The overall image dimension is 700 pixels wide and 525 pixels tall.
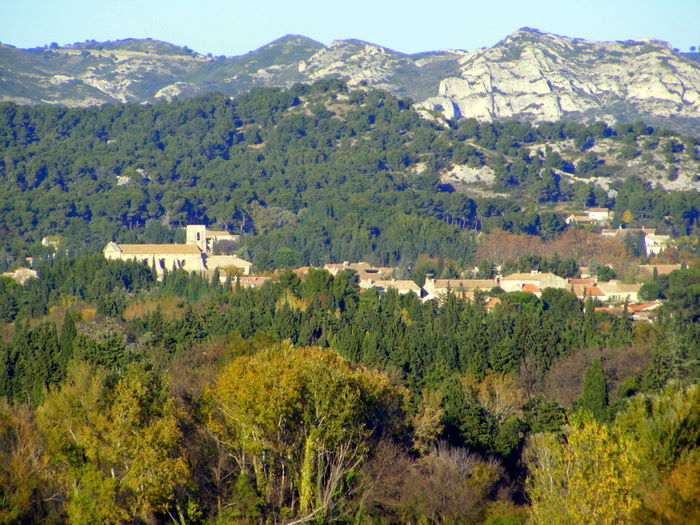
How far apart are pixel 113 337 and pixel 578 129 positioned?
102 metres

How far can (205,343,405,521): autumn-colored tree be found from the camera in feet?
88.4

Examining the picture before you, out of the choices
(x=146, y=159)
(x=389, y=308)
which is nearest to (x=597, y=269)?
(x=389, y=308)

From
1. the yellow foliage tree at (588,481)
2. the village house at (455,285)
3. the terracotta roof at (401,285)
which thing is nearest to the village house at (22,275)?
the terracotta roof at (401,285)

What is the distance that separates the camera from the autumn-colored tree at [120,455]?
83.9ft

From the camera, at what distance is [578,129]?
14250 cm

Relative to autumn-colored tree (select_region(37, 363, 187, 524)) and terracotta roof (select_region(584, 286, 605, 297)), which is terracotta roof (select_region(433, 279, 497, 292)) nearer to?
terracotta roof (select_region(584, 286, 605, 297))

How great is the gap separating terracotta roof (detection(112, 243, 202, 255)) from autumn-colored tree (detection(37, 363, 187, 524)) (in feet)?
217

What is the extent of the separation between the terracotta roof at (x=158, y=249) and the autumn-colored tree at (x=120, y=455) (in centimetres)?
6622

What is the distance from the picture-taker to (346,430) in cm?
2806

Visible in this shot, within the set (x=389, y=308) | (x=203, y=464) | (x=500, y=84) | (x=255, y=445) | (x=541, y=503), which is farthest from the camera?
(x=500, y=84)

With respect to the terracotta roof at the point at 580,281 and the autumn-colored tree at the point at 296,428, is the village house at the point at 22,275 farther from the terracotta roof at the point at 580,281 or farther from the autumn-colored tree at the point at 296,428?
the autumn-colored tree at the point at 296,428

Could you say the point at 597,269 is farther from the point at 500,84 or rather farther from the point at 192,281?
the point at 500,84

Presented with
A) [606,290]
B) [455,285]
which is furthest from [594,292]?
[455,285]

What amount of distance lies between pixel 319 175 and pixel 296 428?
4229 inches
